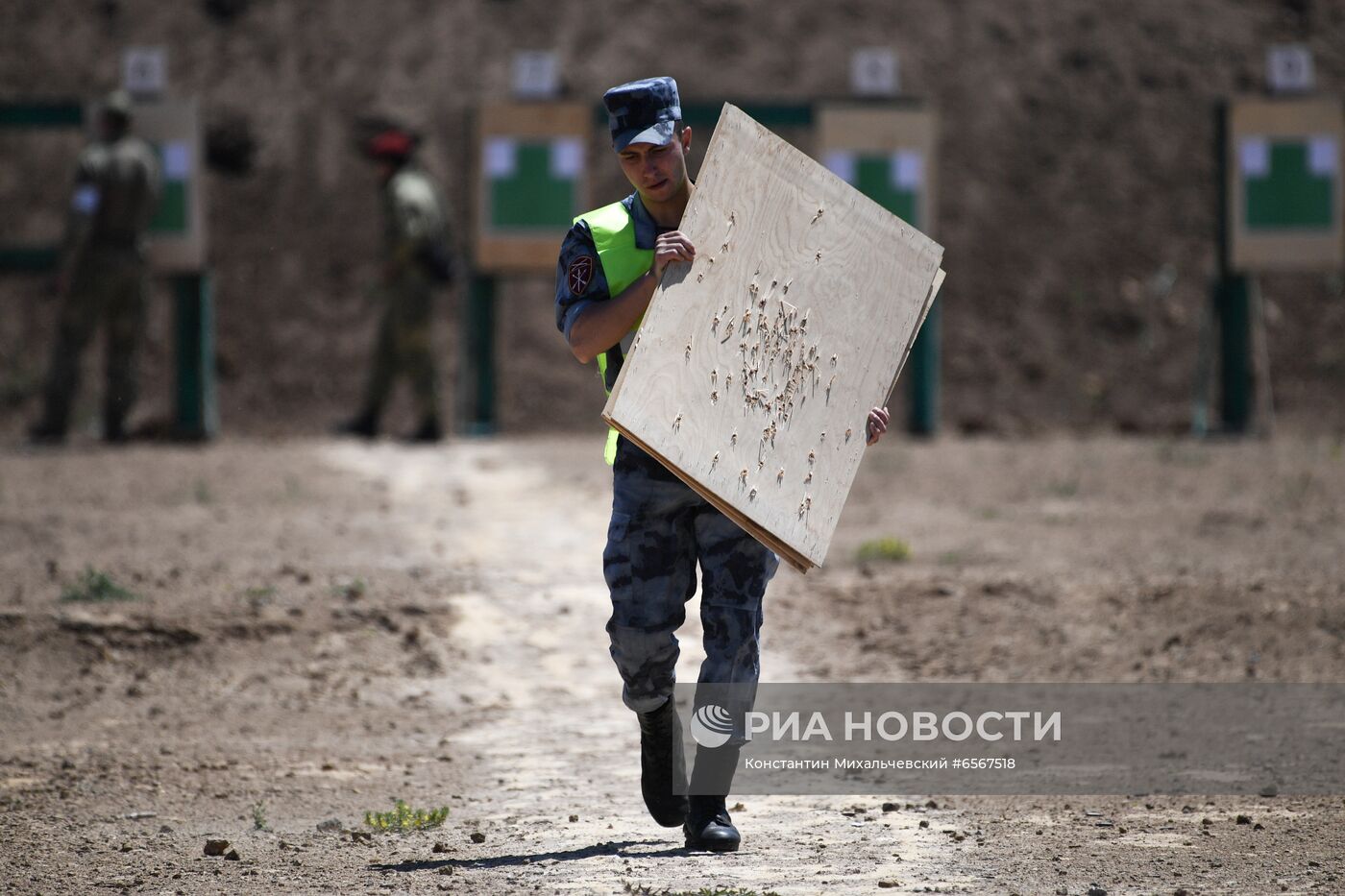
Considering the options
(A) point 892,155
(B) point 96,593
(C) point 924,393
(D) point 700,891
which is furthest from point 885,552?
(A) point 892,155

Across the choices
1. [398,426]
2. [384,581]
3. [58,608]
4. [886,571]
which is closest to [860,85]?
[398,426]

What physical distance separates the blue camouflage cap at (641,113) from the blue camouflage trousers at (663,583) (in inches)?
29.4

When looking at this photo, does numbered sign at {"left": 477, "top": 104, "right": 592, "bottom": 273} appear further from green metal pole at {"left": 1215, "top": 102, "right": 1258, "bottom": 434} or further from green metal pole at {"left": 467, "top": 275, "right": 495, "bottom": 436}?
green metal pole at {"left": 1215, "top": 102, "right": 1258, "bottom": 434}

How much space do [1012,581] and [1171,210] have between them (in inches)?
442

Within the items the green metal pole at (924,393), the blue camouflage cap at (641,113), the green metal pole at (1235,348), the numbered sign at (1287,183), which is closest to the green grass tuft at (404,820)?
the blue camouflage cap at (641,113)

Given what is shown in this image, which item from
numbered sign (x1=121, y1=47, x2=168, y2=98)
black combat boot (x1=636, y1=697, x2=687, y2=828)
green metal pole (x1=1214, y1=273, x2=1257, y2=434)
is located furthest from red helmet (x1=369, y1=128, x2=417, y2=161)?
black combat boot (x1=636, y1=697, x2=687, y2=828)

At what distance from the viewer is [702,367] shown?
4215 mm

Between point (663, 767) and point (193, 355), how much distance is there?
979 centimetres

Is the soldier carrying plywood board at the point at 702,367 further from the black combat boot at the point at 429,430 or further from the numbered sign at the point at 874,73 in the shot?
the numbered sign at the point at 874,73

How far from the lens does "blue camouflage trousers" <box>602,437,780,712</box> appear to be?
432 centimetres

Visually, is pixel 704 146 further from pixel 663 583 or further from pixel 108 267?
pixel 663 583

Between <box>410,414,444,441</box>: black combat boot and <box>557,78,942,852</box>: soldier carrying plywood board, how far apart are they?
322 inches

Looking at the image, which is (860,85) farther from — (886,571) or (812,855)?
(812,855)

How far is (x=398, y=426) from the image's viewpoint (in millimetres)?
15898
